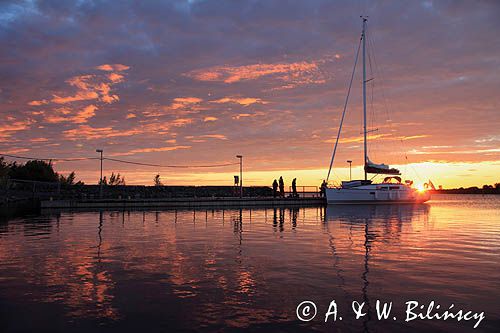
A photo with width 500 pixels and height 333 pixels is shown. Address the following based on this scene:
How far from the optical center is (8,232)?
22.7m

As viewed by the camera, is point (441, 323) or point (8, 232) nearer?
point (441, 323)

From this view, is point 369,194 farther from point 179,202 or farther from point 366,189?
point 179,202

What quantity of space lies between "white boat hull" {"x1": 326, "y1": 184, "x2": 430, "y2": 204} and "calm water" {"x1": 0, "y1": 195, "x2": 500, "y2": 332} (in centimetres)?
3718

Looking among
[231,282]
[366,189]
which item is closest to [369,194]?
[366,189]

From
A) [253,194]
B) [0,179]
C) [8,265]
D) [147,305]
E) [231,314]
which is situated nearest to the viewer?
[231,314]

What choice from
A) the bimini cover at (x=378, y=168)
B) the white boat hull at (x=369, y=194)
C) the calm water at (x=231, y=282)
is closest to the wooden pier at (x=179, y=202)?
the white boat hull at (x=369, y=194)

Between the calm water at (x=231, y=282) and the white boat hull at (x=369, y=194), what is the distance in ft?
122

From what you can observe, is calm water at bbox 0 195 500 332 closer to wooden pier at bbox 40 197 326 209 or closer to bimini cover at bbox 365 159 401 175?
wooden pier at bbox 40 197 326 209

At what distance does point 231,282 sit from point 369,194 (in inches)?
1991

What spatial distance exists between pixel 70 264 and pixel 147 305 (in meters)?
5.65

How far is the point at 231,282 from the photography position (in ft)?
35.7

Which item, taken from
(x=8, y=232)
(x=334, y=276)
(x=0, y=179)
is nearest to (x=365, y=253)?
(x=334, y=276)

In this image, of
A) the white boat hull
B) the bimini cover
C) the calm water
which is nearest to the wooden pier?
the white boat hull

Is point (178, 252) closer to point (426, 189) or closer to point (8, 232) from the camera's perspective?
point (8, 232)
